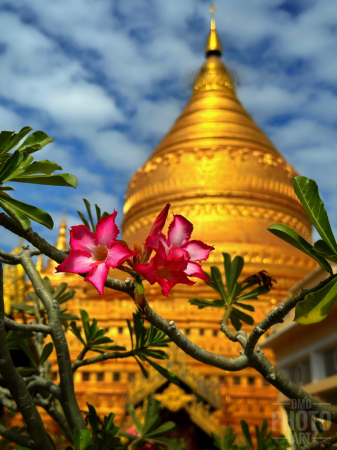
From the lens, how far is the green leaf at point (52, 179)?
138 centimetres

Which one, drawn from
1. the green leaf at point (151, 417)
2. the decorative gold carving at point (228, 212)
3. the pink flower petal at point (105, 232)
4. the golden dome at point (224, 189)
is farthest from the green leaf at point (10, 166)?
the decorative gold carving at point (228, 212)

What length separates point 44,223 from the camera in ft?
4.22

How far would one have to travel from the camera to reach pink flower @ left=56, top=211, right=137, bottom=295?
3.59 feet

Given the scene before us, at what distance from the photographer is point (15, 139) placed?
1496 mm

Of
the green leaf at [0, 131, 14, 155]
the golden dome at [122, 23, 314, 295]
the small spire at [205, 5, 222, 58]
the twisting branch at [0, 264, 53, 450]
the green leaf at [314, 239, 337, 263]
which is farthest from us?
the small spire at [205, 5, 222, 58]

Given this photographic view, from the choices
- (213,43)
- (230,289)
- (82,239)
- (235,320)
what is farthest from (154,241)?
(213,43)

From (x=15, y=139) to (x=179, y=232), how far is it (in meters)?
0.64

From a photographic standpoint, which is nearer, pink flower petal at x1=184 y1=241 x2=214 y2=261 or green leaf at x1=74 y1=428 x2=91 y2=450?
pink flower petal at x1=184 y1=241 x2=214 y2=261

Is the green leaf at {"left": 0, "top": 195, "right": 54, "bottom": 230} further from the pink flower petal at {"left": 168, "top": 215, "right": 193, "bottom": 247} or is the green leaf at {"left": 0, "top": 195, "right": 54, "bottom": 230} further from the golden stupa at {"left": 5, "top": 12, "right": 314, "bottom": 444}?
the golden stupa at {"left": 5, "top": 12, "right": 314, "bottom": 444}

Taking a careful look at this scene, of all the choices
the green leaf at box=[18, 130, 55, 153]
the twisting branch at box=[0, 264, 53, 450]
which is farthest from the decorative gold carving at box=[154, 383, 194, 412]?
the green leaf at box=[18, 130, 55, 153]

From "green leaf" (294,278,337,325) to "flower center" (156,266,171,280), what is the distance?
33cm

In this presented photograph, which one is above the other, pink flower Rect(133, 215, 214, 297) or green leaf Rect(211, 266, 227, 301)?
green leaf Rect(211, 266, 227, 301)

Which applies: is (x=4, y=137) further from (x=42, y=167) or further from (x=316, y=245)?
(x=316, y=245)

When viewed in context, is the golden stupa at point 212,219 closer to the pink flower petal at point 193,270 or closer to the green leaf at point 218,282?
the green leaf at point 218,282
